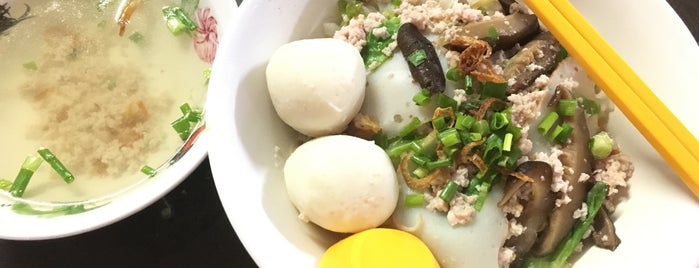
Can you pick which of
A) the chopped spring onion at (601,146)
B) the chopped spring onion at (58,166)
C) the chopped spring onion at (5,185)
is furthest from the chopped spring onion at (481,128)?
the chopped spring onion at (5,185)

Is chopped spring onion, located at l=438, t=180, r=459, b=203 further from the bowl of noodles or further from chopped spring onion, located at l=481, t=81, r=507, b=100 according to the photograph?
the bowl of noodles

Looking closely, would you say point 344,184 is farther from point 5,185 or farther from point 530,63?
point 5,185

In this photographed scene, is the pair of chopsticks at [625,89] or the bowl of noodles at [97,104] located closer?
the pair of chopsticks at [625,89]

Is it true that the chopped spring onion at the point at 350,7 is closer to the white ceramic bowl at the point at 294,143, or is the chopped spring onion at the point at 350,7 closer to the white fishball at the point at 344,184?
the white ceramic bowl at the point at 294,143

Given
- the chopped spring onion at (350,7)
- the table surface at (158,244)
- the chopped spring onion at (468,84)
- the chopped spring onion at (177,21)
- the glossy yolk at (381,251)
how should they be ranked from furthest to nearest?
the chopped spring onion at (177,21) → the table surface at (158,244) → the chopped spring onion at (350,7) → the chopped spring onion at (468,84) → the glossy yolk at (381,251)

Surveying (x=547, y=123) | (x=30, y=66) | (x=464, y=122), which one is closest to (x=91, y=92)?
(x=30, y=66)

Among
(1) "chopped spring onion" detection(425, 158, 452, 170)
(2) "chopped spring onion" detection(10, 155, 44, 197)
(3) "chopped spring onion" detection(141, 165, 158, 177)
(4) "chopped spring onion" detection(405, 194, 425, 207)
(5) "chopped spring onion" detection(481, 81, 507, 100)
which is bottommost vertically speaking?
(2) "chopped spring onion" detection(10, 155, 44, 197)

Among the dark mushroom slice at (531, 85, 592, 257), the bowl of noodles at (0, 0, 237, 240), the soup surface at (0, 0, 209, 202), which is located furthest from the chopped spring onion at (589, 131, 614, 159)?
the soup surface at (0, 0, 209, 202)
